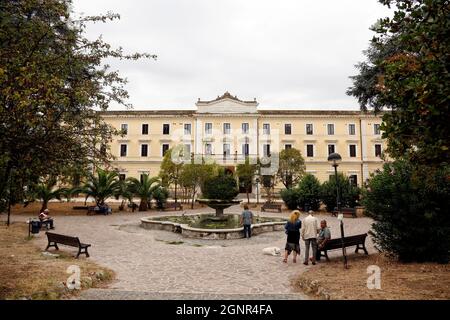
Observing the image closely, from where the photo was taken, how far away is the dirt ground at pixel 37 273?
5.88 meters

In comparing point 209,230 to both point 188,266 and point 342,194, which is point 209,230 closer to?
point 188,266

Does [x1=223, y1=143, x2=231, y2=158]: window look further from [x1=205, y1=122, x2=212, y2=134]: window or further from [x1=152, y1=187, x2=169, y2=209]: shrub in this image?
[x1=152, y1=187, x2=169, y2=209]: shrub

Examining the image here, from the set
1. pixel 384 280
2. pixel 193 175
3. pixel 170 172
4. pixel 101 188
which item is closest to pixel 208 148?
pixel 170 172

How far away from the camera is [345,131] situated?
4459cm

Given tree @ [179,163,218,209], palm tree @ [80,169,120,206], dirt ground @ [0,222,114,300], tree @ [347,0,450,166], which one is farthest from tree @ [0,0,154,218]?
tree @ [179,163,218,209]

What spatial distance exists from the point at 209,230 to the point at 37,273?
24.5ft

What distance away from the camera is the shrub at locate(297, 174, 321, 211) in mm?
25391

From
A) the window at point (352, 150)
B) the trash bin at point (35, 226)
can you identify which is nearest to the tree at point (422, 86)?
the trash bin at point (35, 226)

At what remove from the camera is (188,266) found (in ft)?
29.1

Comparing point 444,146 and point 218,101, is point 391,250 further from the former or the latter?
point 218,101

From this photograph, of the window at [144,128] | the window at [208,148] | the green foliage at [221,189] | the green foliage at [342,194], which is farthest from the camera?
the window at [144,128]

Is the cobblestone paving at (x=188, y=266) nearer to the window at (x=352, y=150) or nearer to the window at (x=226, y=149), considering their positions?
the window at (x=226, y=149)

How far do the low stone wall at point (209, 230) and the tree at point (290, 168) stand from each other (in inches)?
621

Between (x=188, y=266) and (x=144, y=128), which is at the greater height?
(x=144, y=128)
